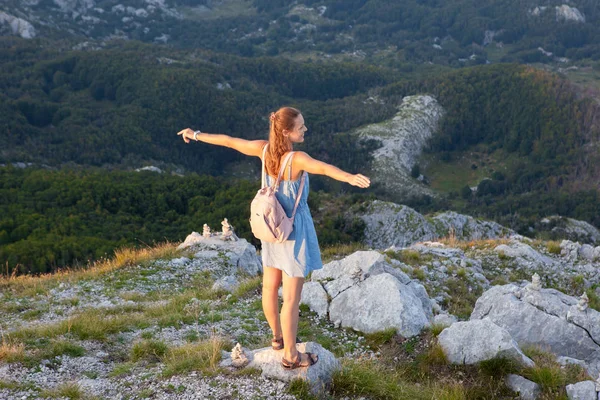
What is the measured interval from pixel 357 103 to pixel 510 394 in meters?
134

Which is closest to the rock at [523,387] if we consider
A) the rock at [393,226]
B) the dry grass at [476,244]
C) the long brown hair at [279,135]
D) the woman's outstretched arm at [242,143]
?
the long brown hair at [279,135]

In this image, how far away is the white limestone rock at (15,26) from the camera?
519 feet

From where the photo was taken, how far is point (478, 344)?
8.27 m

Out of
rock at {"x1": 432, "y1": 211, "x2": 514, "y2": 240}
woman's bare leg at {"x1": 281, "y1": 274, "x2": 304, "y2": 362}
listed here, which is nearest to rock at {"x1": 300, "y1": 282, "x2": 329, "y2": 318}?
woman's bare leg at {"x1": 281, "y1": 274, "x2": 304, "y2": 362}

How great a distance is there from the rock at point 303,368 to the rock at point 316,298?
3.61m

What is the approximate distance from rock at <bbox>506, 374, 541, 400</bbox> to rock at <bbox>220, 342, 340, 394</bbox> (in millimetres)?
2622

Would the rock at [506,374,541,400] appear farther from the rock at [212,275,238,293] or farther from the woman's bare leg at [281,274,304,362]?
the rock at [212,275,238,293]

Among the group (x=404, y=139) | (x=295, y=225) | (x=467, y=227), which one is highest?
(x=295, y=225)

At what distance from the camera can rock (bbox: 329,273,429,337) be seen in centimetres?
971

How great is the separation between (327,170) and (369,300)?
5.23 m

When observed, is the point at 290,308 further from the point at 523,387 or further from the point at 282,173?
the point at 523,387

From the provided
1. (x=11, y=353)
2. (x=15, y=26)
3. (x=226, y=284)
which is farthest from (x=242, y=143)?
(x=15, y=26)

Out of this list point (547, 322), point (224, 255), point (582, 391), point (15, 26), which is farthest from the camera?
point (15, 26)

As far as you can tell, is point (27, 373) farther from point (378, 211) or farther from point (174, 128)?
point (174, 128)
